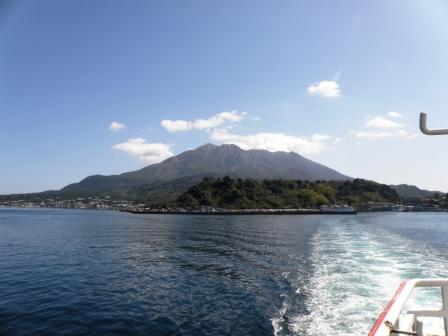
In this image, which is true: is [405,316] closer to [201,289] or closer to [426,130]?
[426,130]

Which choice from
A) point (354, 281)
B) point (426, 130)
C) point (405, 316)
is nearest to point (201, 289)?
point (354, 281)

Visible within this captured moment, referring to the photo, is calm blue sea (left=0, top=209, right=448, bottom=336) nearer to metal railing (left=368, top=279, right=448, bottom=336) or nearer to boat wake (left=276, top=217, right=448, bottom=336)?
boat wake (left=276, top=217, right=448, bottom=336)

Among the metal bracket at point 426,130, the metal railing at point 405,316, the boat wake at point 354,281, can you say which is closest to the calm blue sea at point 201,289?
the boat wake at point 354,281

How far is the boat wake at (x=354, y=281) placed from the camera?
Result: 45.2 ft

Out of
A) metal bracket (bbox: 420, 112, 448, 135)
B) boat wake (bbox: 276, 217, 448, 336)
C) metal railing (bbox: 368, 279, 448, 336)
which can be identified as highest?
metal bracket (bbox: 420, 112, 448, 135)

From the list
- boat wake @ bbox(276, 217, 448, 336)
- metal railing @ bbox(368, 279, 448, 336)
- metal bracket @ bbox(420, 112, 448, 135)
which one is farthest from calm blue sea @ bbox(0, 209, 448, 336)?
metal bracket @ bbox(420, 112, 448, 135)

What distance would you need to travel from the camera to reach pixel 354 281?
20.5 m

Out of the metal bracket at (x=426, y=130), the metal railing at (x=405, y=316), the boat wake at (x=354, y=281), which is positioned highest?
the metal bracket at (x=426, y=130)

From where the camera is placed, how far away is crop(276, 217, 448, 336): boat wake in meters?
13.8

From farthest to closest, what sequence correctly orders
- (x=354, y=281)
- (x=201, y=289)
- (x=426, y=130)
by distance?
(x=354, y=281), (x=201, y=289), (x=426, y=130)

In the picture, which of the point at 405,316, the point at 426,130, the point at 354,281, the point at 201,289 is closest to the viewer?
the point at 426,130

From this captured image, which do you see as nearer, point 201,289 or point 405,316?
point 405,316

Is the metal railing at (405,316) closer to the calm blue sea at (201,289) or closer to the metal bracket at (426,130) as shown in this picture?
the metal bracket at (426,130)

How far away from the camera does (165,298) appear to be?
Result: 687 inches
